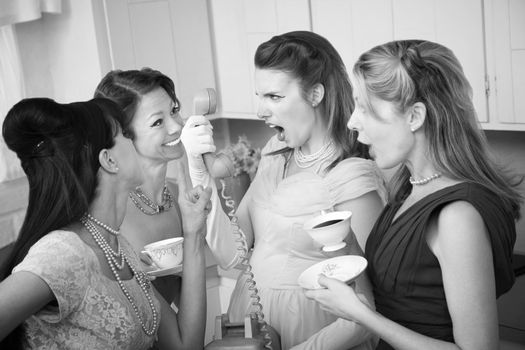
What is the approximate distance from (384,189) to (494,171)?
383 mm

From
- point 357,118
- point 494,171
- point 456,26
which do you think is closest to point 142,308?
point 357,118

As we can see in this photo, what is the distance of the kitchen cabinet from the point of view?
2.40 metres

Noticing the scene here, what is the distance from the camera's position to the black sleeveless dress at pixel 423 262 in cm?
152

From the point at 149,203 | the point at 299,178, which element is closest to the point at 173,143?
the point at 149,203

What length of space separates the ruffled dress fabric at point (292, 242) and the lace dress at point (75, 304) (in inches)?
21.3

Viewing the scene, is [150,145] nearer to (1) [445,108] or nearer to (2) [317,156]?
(2) [317,156]

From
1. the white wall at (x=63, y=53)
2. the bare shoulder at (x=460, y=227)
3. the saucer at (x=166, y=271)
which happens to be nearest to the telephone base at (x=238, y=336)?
the saucer at (x=166, y=271)

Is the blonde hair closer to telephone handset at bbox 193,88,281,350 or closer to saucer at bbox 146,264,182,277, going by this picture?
telephone handset at bbox 193,88,281,350

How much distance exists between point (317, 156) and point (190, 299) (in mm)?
542


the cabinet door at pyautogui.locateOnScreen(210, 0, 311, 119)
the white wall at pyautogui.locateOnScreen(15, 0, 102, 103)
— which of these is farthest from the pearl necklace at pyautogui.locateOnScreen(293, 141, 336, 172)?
the white wall at pyautogui.locateOnScreen(15, 0, 102, 103)

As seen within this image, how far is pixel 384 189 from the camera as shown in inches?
76.0

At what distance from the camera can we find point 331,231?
1.62 m

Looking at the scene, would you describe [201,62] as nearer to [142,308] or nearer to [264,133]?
[264,133]

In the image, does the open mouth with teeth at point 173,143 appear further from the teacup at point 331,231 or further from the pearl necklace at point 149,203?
the teacup at point 331,231
